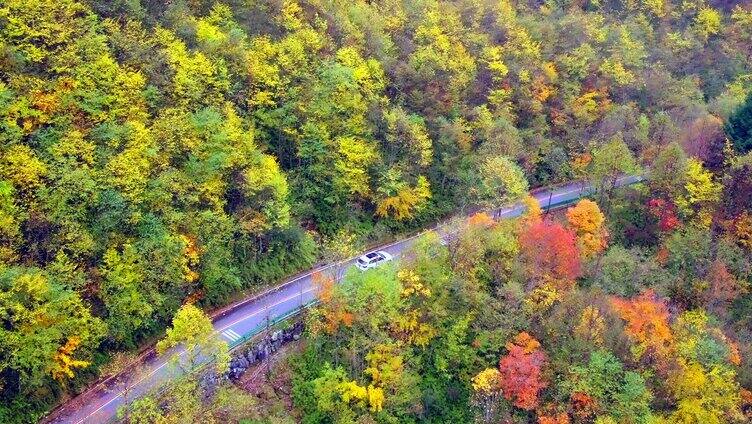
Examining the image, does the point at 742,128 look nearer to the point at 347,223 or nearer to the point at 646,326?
the point at 646,326

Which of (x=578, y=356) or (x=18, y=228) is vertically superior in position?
(x=18, y=228)

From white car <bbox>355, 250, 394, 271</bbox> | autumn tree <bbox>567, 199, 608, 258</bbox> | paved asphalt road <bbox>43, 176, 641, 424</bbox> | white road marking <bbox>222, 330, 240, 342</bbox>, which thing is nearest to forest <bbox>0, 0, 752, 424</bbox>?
autumn tree <bbox>567, 199, 608, 258</bbox>

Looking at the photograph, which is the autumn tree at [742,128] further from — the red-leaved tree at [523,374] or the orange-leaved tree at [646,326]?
the red-leaved tree at [523,374]

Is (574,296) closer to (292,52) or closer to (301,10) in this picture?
(292,52)

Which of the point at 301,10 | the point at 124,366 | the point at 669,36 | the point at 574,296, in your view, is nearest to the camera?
the point at 124,366

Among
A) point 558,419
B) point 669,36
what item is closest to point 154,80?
point 558,419

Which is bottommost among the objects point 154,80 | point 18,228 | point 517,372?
point 517,372

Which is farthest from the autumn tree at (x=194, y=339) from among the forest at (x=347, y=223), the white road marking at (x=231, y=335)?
the white road marking at (x=231, y=335)
